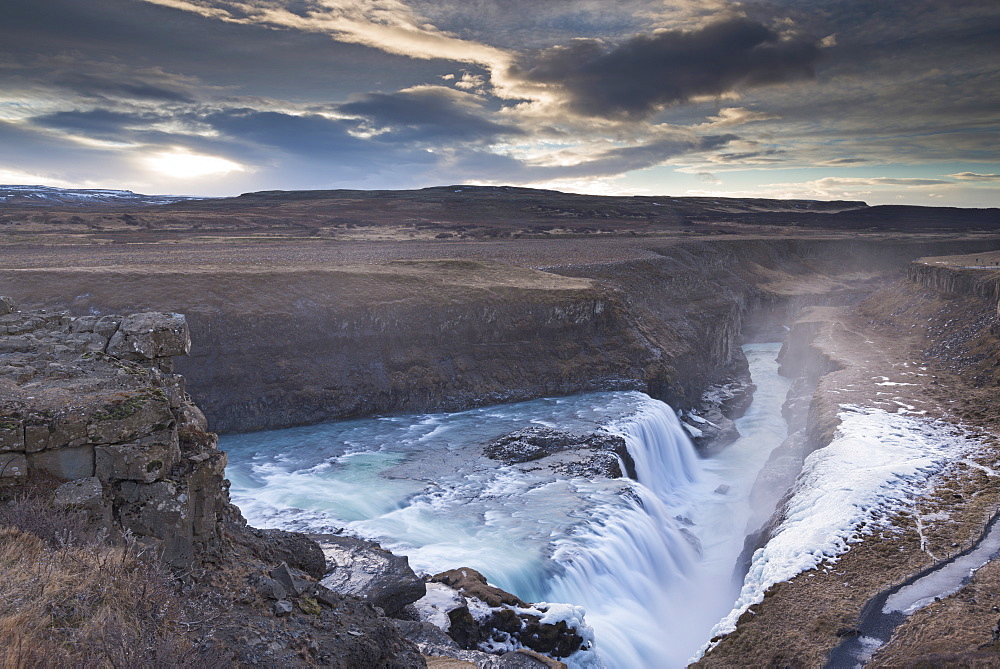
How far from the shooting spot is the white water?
1756 centimetres

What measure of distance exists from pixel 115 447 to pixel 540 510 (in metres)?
15.7

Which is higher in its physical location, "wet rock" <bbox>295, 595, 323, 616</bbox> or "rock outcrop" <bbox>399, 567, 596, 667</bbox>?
"wet rock" <bbox>295, 595, 323, 616</bbox>

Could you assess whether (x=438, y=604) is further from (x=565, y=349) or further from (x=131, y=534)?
(x=565, y=349)

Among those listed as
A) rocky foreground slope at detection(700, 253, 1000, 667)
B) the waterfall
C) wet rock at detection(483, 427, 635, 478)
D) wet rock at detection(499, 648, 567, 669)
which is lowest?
the waterfall

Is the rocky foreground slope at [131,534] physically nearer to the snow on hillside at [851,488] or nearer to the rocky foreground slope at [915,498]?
the rocky foreground slope at [915,498]

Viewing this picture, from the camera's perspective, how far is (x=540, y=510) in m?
21.2

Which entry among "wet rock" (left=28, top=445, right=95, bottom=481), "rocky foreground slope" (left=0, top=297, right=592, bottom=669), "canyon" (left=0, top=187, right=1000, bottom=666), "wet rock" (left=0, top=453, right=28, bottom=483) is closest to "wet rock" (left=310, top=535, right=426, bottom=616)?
"rocky foreground slope" (left=0, top=297, right=592, bottom=669)

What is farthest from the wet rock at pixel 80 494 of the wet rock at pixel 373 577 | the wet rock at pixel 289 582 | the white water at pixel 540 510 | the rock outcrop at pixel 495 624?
the white water at pixel 540 510

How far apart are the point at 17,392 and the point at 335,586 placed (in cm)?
705

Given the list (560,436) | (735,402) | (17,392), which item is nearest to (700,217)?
(735,402)

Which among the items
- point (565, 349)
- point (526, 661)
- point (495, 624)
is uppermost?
point (565, 349)

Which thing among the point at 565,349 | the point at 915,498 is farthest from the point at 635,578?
the point at 565,349

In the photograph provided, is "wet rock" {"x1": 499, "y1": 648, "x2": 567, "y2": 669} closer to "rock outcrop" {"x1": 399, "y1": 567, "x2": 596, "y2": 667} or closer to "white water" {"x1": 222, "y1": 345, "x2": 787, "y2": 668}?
"rock outcrop" {"x1": 399, "y1": 567, "x2": 596, "y2": 667}

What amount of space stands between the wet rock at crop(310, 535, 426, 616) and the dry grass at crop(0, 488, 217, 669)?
5.88m
